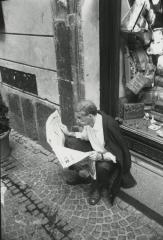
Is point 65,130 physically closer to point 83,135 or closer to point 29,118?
point 83,135

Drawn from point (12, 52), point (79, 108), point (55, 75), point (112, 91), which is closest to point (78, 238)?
point (79, 108)

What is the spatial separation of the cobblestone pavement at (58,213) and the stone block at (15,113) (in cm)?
138

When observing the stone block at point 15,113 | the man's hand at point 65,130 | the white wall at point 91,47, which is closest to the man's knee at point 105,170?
the man's hand at point 65,130

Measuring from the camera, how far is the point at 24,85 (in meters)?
4.75

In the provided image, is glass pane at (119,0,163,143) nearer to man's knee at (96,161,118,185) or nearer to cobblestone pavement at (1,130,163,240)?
man's knee at (96,161,118,185)

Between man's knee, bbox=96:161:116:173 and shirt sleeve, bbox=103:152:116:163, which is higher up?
shirt sleeve, bbox=103:152:116:163

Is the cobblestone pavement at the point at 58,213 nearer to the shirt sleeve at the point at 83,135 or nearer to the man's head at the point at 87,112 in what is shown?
the shirt sleeve at the point at 83,135

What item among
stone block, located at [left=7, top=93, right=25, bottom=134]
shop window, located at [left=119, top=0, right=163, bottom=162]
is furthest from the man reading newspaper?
stone block, located at [left=7, top=93, right=25, bottom=134]

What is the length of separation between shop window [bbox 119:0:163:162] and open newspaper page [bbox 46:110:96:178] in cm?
90

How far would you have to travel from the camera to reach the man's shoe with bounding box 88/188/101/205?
3.38 metres

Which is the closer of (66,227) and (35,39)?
(66,227)

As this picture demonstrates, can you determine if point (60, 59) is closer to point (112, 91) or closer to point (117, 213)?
point (112, 91)

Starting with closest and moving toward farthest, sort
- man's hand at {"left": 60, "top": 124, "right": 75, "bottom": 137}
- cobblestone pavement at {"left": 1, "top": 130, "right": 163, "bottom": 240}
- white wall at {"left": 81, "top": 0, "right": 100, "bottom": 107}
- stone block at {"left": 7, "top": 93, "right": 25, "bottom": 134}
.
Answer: cobblestone pavement at {"left": 1, "top": 130, "right": 163, "bottom": 240}
white wall at {"left": 81, "top": 0, "right": 100, "bottom": 107}
man's hand at {"left": 60, "top": 124, "right": 75, "bottom": 137}
stone block at {"left": 7, "top": 93, "right": 25, "bottom": 134}

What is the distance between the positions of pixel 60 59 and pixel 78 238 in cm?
237
